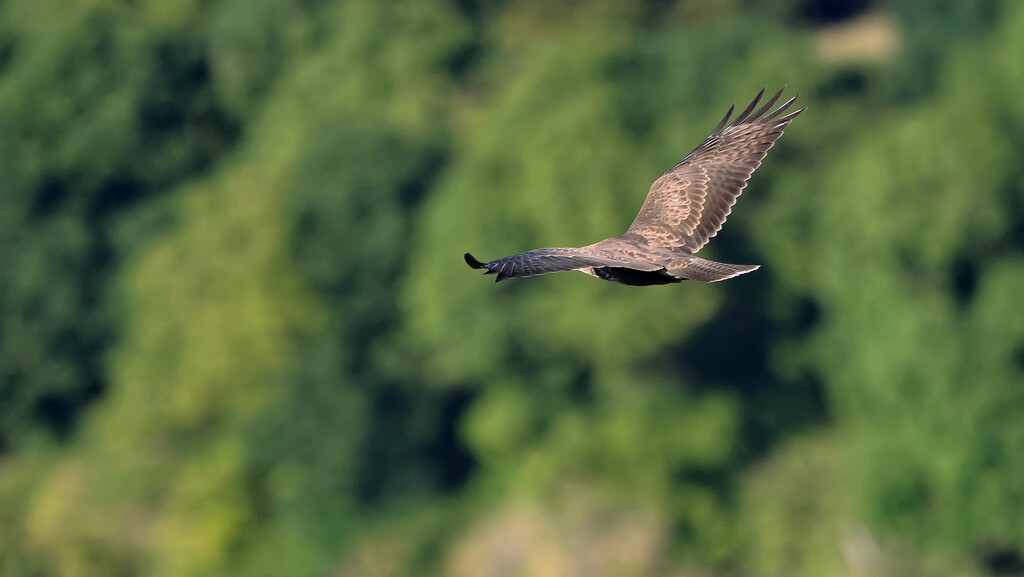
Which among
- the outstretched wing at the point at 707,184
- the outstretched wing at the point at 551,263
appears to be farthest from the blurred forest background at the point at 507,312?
the outstretched wing at the point at 551,263

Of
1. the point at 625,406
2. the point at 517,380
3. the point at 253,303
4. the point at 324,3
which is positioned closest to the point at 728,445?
the point at 625,406

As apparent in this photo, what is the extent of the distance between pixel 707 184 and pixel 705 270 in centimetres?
305

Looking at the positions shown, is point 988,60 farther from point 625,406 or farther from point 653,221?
point 653,221

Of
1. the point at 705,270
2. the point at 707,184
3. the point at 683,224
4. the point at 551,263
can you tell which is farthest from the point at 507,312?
the point at 551,263

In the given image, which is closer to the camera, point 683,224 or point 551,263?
point 551,263

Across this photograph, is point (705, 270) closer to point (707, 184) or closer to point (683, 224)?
point (683, 224)

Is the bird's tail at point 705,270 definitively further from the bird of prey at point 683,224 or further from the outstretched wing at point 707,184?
the outstretched wing at point 707,184

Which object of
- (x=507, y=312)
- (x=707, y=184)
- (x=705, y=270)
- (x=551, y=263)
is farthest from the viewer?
(x=507, y=312)

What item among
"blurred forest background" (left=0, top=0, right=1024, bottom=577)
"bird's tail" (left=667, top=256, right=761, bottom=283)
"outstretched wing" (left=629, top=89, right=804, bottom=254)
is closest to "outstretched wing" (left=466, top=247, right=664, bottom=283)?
"bird's tail" (left=667, top=256, right=761, bottom=283)

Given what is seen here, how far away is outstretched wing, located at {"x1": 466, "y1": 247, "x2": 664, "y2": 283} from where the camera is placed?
684 inches

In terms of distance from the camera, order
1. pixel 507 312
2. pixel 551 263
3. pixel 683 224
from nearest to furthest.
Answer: pixel 551 263
pixel 683 224
pixel 507 312

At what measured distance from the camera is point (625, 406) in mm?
56969

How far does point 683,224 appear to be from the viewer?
21.8 meters

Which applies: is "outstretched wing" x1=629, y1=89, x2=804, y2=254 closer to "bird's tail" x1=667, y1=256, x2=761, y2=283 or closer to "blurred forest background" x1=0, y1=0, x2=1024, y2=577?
"bird's tail" x1=667, y1=256, x2=761, y2=283
